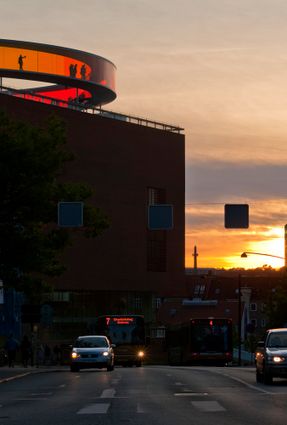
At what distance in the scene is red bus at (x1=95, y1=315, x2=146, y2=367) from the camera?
65.6 m

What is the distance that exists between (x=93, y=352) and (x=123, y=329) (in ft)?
58.1

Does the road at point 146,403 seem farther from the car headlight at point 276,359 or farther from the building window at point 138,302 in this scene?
the building window at point 138,302

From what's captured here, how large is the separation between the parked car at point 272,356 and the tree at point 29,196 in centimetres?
1589

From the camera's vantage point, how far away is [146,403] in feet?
78.1

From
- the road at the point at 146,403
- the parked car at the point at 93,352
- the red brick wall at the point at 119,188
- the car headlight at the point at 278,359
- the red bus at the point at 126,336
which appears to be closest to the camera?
the road at the point at 146,403

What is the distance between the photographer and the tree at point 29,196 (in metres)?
46.4

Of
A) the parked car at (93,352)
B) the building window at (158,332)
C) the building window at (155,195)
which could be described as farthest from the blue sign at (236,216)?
the building window at (158,332)

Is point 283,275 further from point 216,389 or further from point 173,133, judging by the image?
point 216,389

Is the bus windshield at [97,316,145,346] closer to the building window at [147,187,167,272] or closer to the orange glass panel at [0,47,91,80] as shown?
the orange glass panel at [0,47,91,80]

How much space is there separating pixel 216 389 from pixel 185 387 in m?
1.66

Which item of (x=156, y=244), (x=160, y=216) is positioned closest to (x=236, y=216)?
(x=160, y=216)

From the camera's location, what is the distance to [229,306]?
181000 mm

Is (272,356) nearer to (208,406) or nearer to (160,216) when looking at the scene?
(208,406)

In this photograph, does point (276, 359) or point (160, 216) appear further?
point (160, 216)
